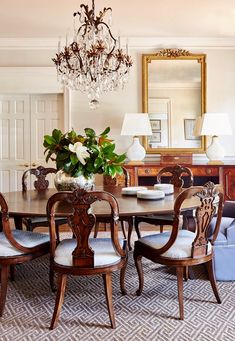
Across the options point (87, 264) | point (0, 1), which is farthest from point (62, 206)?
point (0, 1)

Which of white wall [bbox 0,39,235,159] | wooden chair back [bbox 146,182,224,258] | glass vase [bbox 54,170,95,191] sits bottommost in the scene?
wooden chair back [bbox 146,182,224,258]

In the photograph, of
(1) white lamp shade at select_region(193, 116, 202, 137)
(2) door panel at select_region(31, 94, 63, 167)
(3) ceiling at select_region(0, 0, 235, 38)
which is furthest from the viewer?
(2) door panel at select_region(31, 94, 63, 167)

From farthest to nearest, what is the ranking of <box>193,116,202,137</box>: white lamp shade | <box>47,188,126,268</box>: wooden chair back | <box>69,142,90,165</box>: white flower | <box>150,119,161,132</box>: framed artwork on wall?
<box>150,119,161,132</box>: framed artwork on wall < <box>193,116,202,137</box>: white lamp shade < <box>69,142,90,165</box>: white flower < <box>47,188,126,268</box>: wooden chair back

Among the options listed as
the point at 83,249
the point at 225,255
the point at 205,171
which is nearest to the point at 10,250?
the point at 83,249

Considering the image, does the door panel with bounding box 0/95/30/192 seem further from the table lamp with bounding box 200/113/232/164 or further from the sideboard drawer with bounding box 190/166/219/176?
the table lamp with bounding box 200/113/232/164

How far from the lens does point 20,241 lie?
104 inches

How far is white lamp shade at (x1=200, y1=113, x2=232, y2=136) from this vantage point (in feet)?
16.7

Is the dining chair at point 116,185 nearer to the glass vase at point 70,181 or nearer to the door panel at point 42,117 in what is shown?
the glass vase at point 70,181

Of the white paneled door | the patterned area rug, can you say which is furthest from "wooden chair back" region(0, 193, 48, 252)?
the white paneled door

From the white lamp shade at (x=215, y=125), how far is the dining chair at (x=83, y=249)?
3.15 meters

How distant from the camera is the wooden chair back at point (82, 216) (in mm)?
2129

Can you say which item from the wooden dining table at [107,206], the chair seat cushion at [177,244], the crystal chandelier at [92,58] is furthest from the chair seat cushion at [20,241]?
the crystal chandelier at [92,58]

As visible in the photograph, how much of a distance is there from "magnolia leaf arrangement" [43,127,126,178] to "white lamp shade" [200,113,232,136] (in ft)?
8.04

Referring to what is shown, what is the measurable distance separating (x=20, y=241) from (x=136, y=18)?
3.35m
